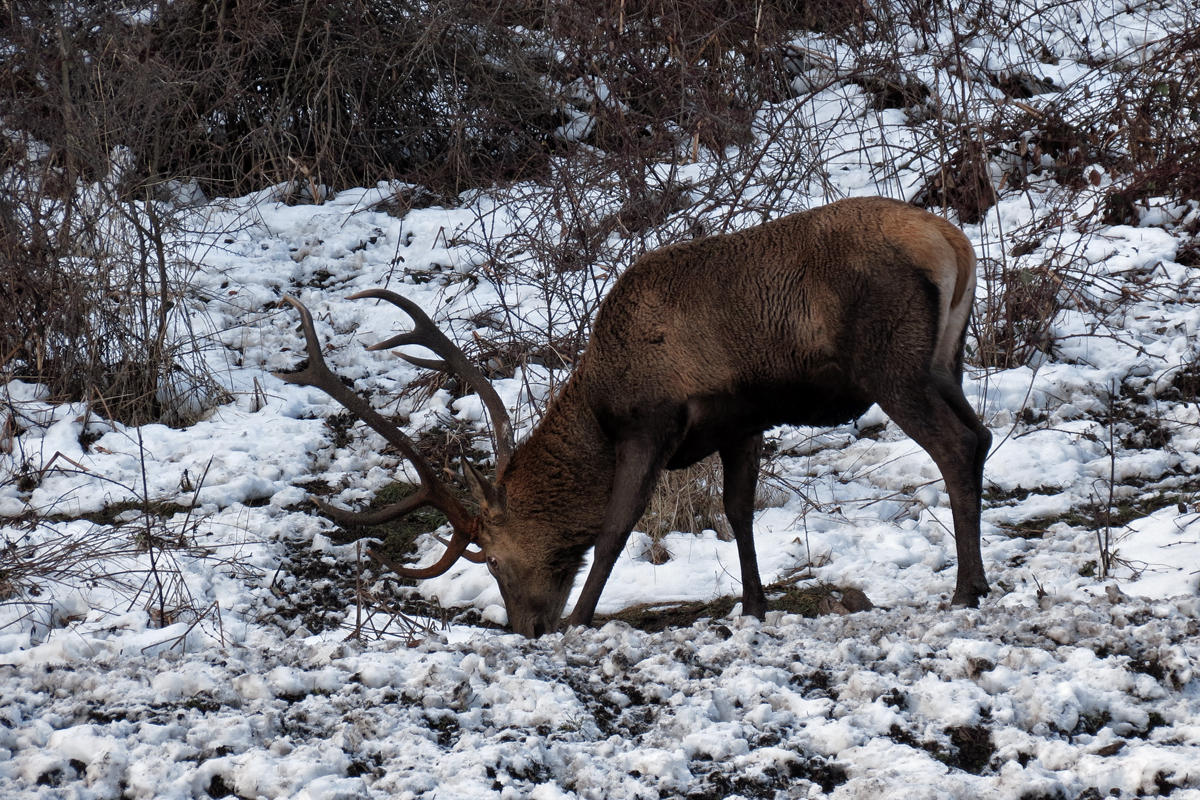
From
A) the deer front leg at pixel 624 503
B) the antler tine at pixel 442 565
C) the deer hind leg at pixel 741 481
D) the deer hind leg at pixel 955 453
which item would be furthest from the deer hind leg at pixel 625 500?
the deer hind leg at pixel 955 453

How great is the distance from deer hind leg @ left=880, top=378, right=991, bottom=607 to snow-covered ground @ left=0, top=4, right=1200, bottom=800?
0.16m

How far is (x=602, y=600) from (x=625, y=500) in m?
1.03

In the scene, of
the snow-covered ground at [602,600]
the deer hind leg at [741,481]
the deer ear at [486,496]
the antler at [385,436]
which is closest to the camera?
the snow-covered ground at [602,600]

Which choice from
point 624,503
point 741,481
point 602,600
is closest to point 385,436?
point 624,503

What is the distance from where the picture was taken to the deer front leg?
464cm

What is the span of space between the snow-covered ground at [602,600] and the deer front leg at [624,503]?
62 cm

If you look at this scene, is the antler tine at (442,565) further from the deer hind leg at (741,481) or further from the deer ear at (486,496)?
the deer hind leg at (741,481)

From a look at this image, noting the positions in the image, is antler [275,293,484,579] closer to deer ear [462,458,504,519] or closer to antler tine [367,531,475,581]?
antler tine [367,531,475,581]

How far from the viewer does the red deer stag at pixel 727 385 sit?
432 cm

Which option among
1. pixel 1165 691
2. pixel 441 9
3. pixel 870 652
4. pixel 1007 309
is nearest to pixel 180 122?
pixel 441 9

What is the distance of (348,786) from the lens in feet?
8.38

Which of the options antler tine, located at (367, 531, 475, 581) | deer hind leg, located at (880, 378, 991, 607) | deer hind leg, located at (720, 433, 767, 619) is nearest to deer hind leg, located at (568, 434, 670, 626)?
deer hind leg, located at (720, 433, 767, 619)

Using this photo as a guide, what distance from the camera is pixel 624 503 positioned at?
4656 millimetres

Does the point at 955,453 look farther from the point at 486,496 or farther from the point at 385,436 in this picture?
the point at 385,436
